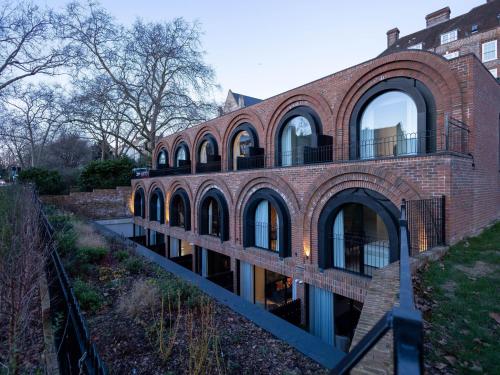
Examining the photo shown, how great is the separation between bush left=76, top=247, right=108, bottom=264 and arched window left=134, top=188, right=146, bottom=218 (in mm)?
15528

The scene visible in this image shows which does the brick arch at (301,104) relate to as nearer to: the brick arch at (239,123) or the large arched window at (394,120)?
the brick arch at (239,123)

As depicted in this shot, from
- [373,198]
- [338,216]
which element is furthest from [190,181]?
[373,198]

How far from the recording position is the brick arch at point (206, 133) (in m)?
15.9

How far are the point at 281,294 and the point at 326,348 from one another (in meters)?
8.75

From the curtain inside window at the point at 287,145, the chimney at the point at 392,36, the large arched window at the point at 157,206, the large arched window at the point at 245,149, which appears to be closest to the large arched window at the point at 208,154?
the large arched window at the point at 245,149

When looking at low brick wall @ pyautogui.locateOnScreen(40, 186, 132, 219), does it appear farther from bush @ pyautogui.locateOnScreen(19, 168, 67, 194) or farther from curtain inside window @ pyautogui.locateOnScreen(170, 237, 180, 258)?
curtain inside window @ pyautogui.locateOnScreen(170, 237, 180, 258)

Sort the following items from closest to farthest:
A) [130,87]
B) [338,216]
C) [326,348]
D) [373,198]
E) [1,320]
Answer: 1. [326,348]
2. [1,320]
3. [373,198]
4. [338,216]
5. [130,87]

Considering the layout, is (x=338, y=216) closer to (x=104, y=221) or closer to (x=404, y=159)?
(x=404, y=159)

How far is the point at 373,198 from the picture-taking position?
25.1 feet

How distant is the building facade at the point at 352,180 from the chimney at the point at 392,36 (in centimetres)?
2626

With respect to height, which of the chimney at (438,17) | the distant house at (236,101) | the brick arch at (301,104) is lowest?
the brick arch at (301,104)

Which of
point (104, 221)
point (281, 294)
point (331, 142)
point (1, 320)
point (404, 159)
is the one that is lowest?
point (281, 294)

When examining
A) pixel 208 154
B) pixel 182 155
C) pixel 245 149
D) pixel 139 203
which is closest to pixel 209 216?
pixel 208 154

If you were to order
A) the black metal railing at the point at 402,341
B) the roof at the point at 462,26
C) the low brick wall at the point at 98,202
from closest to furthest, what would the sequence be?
the black metal railing at the point at 402,341 → the low brick wall at the point at 98,202 → the roof at the point at 462,26
